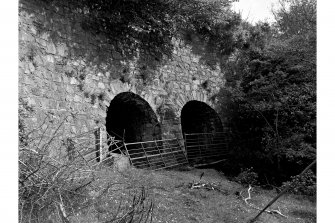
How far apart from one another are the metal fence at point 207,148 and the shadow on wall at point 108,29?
2544 mm

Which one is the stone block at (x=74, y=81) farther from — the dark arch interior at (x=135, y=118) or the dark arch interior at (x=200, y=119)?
the dark arch interior at (x=200, y=119)

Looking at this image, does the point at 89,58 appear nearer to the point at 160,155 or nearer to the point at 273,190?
the point at 160,155

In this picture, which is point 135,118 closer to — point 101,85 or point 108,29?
point 101,85

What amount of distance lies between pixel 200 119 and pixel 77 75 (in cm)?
481

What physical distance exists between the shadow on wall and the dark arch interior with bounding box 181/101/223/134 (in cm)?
228

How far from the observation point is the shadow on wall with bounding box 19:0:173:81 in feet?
20.4

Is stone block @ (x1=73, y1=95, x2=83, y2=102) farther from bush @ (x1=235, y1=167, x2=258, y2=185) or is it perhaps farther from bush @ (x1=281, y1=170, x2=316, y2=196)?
bush @ (x1=281, y1=170, x2=316, y2=196)

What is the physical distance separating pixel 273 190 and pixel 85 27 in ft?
17.4

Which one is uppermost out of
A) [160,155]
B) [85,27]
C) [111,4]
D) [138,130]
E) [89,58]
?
[111,4]

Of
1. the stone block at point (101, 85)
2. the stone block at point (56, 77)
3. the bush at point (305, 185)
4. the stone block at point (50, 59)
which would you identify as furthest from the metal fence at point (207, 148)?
the stone block at point (50, 59)

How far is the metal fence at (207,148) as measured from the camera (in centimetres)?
906

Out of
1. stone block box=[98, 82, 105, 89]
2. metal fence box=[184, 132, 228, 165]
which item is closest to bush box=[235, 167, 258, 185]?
metal fence box=[184, 132, 228, 165]
